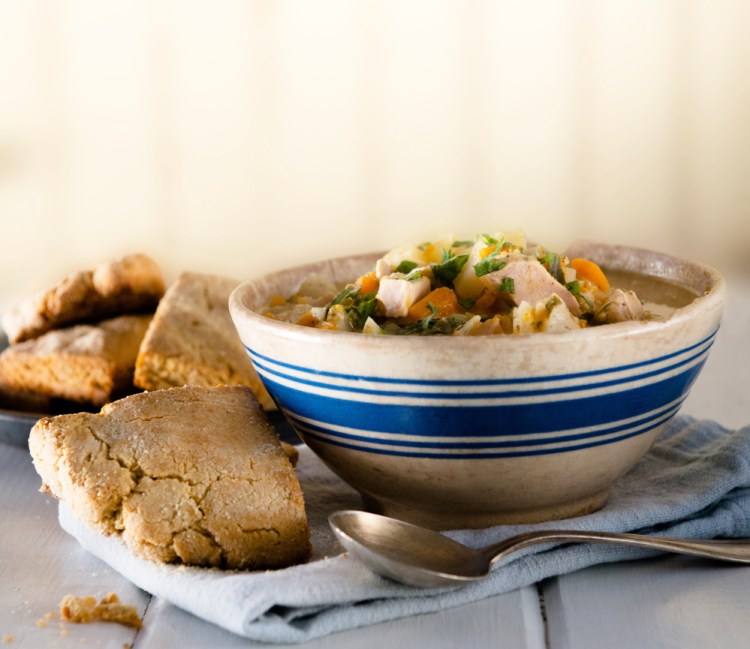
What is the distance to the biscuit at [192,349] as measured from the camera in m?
2.59

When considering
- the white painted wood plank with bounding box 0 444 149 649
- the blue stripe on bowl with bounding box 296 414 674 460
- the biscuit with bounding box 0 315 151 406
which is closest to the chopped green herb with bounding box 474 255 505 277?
the blue stripe on bowl with bounding box 296 414 674 460

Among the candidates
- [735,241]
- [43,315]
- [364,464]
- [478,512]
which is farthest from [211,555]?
[735,241]

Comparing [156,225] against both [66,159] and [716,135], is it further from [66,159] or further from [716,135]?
[716,135]

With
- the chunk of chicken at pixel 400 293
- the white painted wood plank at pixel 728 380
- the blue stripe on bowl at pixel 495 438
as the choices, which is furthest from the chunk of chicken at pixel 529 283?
the white painted wood plank at pixel 728 380

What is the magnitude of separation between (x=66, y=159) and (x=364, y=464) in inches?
152

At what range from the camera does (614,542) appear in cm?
156

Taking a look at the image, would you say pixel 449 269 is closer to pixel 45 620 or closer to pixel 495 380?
pixel 495 380

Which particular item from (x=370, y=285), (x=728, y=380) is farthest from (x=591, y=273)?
(x=728, y=380)

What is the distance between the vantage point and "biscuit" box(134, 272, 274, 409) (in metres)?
2.59

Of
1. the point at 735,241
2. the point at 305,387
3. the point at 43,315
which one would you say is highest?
the point at 305,387

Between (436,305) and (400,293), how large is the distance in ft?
0.23

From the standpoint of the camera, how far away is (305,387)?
5.55ft

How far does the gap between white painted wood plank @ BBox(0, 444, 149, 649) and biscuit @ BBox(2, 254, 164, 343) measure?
0.72m

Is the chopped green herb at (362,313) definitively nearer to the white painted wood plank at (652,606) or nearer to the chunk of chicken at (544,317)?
the chunk of chicken at (544,317)
